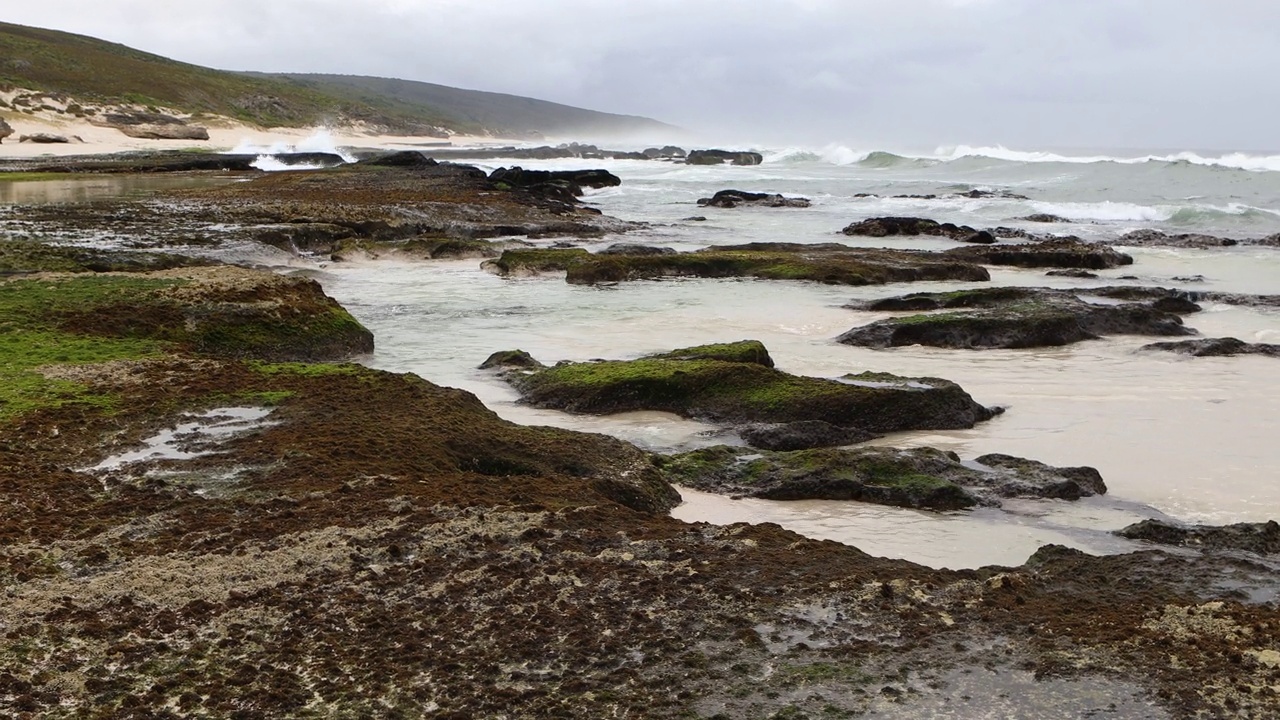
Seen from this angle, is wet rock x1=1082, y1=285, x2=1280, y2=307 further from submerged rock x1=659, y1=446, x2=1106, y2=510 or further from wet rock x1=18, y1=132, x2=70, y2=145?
wet rock x1=18, y1=132, x2=70, y2=145

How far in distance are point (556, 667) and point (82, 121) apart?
74.0 metres

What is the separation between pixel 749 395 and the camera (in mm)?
8586

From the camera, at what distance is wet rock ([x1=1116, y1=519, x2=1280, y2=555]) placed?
5.57 meters

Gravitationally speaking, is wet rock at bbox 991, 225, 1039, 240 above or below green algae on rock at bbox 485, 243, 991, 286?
above

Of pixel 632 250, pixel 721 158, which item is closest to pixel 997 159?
pixel 721 158

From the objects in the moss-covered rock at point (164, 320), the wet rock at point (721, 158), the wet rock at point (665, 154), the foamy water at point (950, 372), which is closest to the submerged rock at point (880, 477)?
the foamy water at point (950, 372)

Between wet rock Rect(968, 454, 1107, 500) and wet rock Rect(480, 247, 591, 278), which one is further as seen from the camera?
wet rock Rect(480, 247, 591, 278)

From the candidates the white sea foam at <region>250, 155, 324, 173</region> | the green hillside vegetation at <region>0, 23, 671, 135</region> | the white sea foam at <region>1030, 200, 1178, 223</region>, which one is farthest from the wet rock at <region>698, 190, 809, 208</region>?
Answer: the green hillside vegetation at <region>0, 23, 671, 135</region>

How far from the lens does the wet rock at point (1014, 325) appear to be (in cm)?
1233

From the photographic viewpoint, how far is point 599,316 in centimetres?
1398

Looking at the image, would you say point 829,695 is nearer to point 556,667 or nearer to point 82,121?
point 556,667

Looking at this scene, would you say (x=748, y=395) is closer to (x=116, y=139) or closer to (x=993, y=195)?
(x=993, y=195)

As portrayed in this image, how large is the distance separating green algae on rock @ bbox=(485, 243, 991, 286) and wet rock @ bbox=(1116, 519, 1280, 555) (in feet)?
38.1

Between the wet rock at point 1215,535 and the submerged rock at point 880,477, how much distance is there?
81cm
